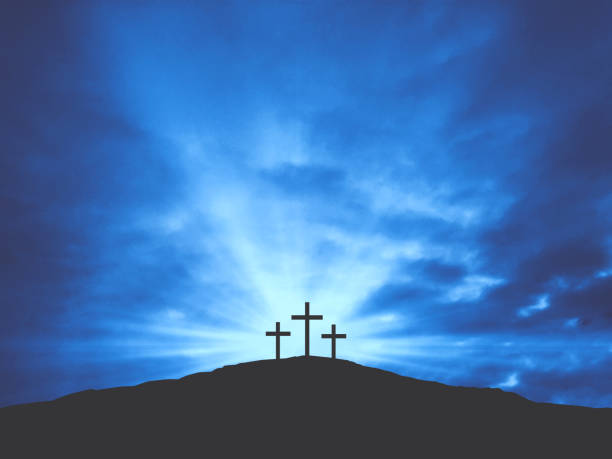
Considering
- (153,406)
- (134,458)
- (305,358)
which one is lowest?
(134,458)

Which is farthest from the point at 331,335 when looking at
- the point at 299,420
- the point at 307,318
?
the point at 299,420

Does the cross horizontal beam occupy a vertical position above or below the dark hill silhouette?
above

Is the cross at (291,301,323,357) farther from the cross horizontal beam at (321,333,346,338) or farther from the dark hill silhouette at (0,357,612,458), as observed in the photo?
the dark hill silhouette at (0,357,612,458)

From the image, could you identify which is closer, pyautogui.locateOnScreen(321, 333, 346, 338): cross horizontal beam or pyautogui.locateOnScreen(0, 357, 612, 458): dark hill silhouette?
pyautogui.locateOnScreen(0, 357, 612, 458): dark hill silhouette

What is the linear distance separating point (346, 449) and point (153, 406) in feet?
29.6

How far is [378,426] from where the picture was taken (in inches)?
750

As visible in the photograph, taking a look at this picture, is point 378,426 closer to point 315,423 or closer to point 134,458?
point 315,423

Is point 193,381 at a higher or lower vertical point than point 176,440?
higher

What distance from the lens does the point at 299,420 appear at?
19.2 metres

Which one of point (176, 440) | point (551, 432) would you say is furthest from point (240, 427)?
point (551, 432)

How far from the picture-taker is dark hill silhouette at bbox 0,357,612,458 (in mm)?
17250

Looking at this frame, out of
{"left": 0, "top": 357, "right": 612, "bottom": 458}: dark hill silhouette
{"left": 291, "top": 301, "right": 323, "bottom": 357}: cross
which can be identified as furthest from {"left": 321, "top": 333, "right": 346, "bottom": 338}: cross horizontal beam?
{"left": 0, "top": 357, "right": 612, "bottom": 458}: dark hill silhouette

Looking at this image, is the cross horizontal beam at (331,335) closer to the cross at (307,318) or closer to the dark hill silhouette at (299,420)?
the cross at (307,318)

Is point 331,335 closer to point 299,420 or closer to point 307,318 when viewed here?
point 307,318
